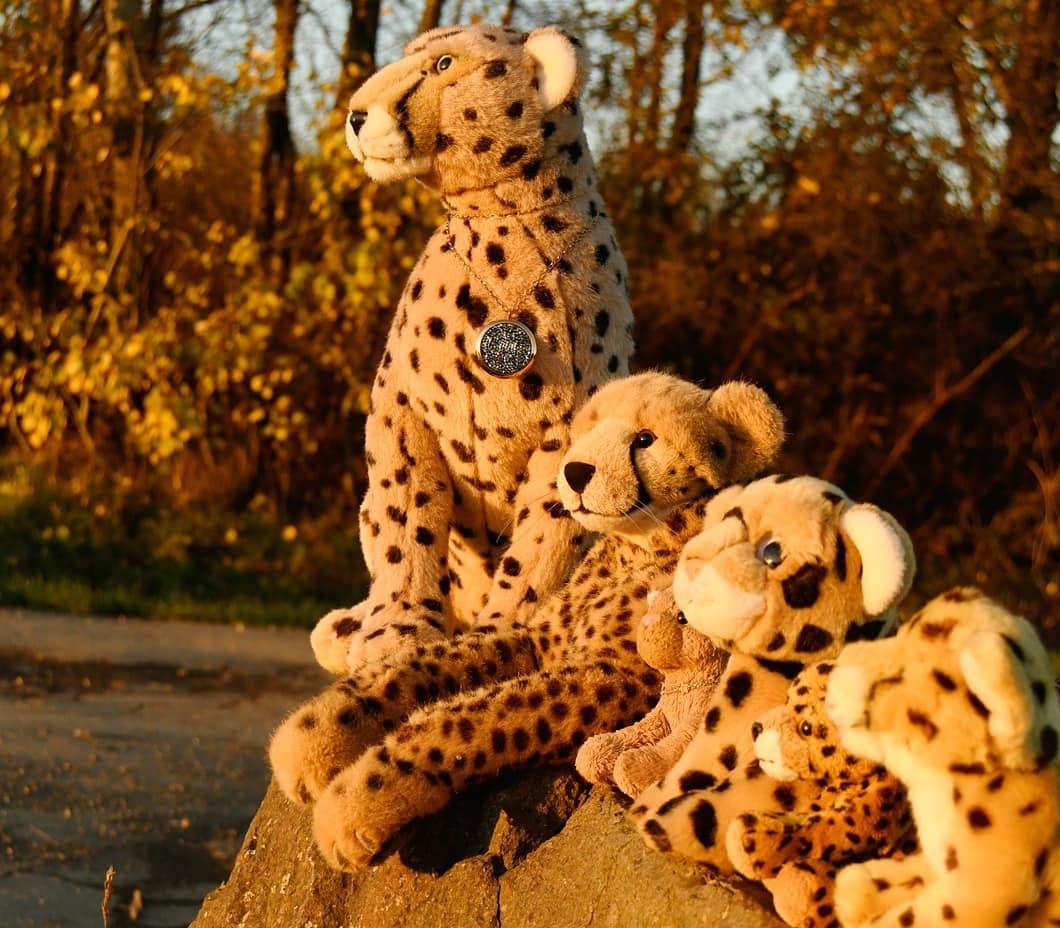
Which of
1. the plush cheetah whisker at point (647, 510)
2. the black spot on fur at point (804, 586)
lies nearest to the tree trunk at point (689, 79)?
the plush cheetah whisker at point (647, 510)

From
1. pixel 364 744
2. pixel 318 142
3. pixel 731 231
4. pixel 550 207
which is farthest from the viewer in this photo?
pixel 731 231

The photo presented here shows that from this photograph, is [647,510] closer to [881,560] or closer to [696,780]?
[696,780]

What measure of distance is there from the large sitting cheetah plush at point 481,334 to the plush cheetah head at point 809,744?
1123mm

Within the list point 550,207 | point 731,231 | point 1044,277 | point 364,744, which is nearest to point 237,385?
point 731,231

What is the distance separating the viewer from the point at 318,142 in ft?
28.1

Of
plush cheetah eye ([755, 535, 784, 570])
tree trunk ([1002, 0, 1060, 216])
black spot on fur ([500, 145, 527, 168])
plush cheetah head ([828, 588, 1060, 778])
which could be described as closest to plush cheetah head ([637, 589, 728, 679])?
plush cheetah eye ([755, 535, 784, 570])

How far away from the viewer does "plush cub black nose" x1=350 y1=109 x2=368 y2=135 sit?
10.9ft

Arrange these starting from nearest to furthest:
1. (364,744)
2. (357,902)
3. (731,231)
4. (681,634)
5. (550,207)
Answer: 1. (681,634)
2. (364,744)
3. (357,902)
4. (550,207)
5. (731,231)

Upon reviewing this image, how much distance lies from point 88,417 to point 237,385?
995mm

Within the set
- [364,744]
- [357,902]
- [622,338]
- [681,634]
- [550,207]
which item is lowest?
[357,902]

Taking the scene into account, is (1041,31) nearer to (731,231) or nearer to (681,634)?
(731,231)

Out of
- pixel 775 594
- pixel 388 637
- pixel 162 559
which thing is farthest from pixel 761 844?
pixel 162 559

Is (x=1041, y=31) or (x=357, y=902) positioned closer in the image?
(x=357, y=902)

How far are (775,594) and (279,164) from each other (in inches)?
314
